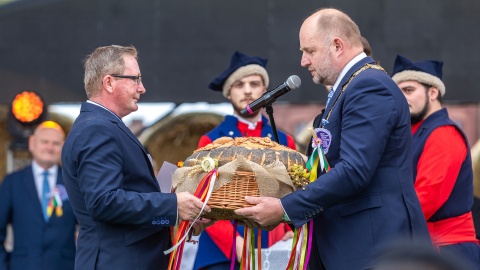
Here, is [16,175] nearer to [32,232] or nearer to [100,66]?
[32,232]

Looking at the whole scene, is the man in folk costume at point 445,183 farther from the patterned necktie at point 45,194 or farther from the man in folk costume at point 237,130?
the patterned necktie at point 45,194

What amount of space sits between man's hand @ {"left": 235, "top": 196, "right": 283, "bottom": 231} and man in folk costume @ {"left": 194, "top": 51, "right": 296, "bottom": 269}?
4.61ft

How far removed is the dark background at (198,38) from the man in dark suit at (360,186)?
9.33 feet

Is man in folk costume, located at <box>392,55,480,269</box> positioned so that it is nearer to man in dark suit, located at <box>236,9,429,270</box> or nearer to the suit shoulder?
man in dark suit, located at <box>236,9,429,270</box>

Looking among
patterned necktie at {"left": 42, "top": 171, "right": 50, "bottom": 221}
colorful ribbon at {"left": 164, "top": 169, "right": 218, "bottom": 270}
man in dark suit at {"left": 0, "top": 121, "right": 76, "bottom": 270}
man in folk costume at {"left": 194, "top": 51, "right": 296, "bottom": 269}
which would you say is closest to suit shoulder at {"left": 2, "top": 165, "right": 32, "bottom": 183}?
man in dark suit at {"left": 0, "top": 121, "right": 76, "bottom": 270}

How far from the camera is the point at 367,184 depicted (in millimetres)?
3910

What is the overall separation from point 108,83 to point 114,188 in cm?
56

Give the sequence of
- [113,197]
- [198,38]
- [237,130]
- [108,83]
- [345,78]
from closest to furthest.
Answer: [113,197] < [345,78] < [108,83] < [237,130] < [198,38]

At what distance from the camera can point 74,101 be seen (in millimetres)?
6961

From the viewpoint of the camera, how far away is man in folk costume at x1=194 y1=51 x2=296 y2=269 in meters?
5.45

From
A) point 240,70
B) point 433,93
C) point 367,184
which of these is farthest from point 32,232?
point 367,184

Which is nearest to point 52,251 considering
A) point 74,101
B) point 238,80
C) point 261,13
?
point 74,101

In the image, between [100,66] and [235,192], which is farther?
[100,66]

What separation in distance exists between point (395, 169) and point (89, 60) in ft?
4.87
